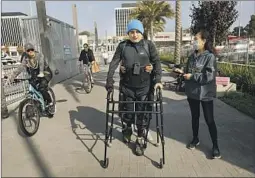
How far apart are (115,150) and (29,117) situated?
6.37ft

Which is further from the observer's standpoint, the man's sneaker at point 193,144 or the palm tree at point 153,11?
the palm tree at point 153,11

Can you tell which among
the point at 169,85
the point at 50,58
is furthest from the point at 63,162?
the point at 50,58

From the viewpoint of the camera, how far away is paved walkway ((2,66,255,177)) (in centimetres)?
379

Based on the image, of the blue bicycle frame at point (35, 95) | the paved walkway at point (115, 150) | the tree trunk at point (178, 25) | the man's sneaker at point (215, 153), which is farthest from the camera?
the tree trunk at point (178, 25)

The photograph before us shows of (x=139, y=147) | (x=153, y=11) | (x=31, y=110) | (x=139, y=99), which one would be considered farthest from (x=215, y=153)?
(x=153, y=11)

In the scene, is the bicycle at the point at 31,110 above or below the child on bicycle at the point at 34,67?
below

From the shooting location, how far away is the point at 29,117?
5.34 meters

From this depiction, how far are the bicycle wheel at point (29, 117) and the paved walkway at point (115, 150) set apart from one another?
6.3 inches

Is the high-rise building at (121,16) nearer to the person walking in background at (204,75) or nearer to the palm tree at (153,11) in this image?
the palm tree at (153,11)

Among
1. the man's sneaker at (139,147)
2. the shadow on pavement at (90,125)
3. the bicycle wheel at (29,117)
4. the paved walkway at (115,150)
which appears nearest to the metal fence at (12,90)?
the paved walkway at (115,150)

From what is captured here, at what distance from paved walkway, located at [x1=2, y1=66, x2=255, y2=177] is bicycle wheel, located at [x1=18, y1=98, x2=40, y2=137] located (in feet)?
0.53

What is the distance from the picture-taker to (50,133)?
546 centimetres

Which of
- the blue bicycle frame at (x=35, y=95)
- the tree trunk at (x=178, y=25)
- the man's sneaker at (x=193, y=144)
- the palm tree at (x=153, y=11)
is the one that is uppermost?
the palm tree at (x=153, y=11)

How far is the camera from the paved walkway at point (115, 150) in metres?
3.79
